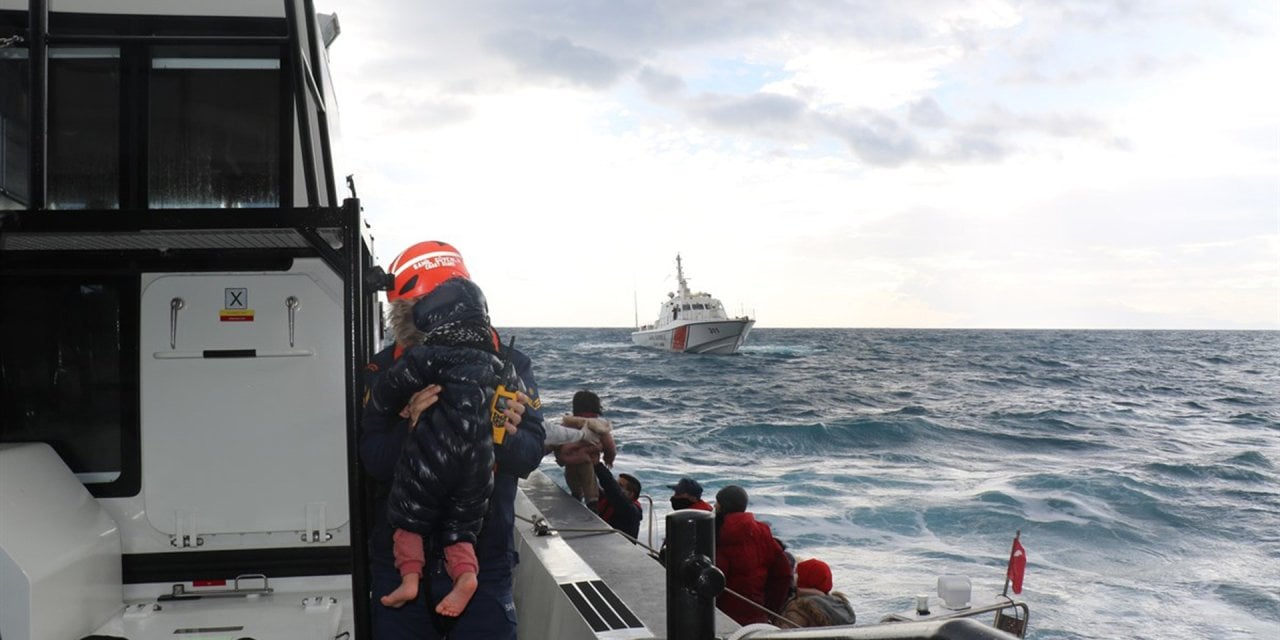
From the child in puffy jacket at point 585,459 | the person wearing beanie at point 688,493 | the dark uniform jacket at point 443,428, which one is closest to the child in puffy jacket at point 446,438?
the dark uniform jacket at point 443,428

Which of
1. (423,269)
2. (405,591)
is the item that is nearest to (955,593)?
(405,591)

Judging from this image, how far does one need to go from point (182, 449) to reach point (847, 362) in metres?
61.0

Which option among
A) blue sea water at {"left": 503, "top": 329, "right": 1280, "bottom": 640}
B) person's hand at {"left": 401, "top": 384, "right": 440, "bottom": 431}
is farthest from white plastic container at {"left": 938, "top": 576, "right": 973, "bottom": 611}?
blue sea water at {"left": 503, "top": 329, "right": 1280, "bottom": 640}

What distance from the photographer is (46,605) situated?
3.24m

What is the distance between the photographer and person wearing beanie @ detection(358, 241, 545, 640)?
2.78m

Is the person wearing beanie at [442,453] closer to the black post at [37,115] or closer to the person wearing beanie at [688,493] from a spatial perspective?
the black post at [37,115]

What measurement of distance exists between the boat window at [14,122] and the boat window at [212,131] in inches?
18.7

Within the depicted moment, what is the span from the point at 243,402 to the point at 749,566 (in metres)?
3.54

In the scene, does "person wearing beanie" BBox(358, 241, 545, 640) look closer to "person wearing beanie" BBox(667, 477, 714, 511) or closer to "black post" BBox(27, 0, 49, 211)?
"black post" BBox(27, 0, 49, 211)

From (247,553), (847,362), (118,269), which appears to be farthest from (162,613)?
(847,362)

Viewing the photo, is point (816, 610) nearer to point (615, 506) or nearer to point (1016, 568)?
point (1016, 568)

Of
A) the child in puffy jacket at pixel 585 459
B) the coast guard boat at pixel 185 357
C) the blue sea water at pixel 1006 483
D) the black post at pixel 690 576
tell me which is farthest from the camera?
the blue sea water at pixel 1006 483

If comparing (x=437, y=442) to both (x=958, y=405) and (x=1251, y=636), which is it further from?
(x=958, y=405)

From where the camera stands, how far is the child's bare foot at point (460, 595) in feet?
9.36
